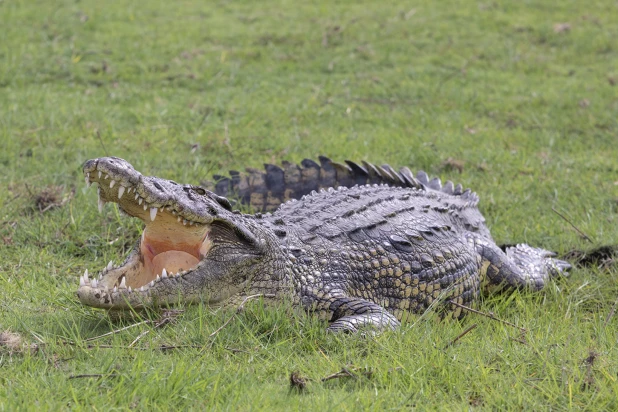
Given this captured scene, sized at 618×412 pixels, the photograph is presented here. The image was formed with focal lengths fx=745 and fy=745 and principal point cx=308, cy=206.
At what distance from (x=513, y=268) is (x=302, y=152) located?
281 centimetres

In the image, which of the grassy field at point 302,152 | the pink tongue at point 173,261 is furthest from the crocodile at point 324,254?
the grassy field at point 302,152

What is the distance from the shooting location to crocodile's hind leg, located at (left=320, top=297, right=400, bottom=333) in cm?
389

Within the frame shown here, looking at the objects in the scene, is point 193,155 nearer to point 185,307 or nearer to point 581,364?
point 185,307

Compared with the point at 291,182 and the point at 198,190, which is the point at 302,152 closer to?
the point at 291,182

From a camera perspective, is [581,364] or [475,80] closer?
[581,364]

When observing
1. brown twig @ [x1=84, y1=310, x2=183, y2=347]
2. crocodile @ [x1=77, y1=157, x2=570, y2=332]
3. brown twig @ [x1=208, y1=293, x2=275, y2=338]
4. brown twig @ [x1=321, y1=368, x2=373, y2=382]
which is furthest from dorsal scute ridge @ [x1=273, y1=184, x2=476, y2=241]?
brown twig @ [x1=321, y1=368, x2=373, y2=382]

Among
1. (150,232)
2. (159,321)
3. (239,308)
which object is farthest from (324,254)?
(159,321)

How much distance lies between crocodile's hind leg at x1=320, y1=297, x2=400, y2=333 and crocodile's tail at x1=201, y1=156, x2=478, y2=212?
1.80 m

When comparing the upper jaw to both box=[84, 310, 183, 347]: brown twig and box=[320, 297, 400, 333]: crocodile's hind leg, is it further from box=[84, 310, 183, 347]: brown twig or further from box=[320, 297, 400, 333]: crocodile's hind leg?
box=[320, 297, 400, 333]: crocodile's hind leg

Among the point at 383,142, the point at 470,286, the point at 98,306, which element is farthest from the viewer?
the point at 383,142

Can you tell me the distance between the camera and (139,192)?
3656mm

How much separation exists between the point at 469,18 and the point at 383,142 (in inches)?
212

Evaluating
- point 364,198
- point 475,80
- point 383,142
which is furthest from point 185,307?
point 475,80

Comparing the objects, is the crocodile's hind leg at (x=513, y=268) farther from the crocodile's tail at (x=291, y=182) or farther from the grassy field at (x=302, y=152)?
the crocodile's tail at (x=291, y=182)
